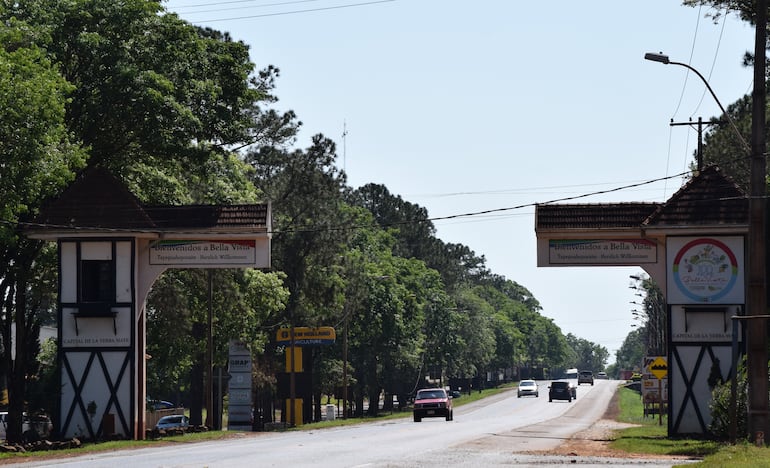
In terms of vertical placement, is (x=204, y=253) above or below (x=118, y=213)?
below

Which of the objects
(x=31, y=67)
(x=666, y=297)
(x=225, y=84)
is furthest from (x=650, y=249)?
(x=31, y=67)

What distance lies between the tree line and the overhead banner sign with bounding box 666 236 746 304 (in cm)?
1540

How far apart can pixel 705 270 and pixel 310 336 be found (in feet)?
93.5

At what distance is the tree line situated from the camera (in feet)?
109

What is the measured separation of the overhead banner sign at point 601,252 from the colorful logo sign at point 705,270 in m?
0.99

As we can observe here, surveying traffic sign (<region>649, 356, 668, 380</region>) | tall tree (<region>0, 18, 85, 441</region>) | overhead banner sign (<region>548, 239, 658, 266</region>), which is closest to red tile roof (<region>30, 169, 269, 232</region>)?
tall tree (<region>0, 18, 85, 441</region>)

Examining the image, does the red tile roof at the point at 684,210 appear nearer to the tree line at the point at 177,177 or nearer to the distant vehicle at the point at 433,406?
the tree line at the point at 177,177

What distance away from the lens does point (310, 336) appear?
6131 cm

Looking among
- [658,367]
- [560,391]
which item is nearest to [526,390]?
[560,391]

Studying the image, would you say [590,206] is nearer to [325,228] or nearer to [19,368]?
[19,368]

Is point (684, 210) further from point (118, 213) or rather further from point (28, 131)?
point (28, 131)

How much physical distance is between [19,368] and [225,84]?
12.1 meters

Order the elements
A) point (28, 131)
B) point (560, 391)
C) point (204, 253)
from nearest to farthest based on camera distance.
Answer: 1. point (28, 131)
2. point (204, 253)
3. point (560, 391)

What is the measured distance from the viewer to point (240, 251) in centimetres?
3741
